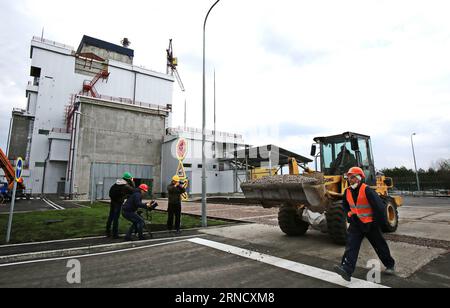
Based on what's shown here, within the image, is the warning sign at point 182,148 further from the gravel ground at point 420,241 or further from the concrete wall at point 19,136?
the concrete wall at point 19,136

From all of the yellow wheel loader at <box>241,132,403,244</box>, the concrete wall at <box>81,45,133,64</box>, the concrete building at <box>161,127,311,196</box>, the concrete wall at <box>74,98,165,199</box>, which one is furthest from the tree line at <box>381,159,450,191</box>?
the concrete wall at <box>81,45,133,64</box>

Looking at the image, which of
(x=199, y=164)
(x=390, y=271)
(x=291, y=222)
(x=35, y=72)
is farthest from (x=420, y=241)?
(x=35, y=72)

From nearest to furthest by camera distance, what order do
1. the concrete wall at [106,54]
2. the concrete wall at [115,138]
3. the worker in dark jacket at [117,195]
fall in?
the worker in dark jacket at [117,195], the concrete wall at [115,138], the concrete wall at [106,54]

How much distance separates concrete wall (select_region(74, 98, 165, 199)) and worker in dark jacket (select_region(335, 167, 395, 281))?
105 feet

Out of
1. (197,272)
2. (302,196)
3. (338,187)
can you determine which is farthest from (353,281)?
(338,187)

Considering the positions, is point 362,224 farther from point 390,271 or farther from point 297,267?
point 297,267

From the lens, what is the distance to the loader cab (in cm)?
734

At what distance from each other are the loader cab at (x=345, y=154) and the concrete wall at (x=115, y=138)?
29.6 metres

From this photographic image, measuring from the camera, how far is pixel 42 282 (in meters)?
4.05

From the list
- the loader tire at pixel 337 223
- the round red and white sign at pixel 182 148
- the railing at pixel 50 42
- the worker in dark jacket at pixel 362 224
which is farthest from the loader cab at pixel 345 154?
the railing at pixel 50 42

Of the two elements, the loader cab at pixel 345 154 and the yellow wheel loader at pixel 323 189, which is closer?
the yellow wheel loader at pixel 323 189

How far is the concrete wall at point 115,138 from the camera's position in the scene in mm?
33094

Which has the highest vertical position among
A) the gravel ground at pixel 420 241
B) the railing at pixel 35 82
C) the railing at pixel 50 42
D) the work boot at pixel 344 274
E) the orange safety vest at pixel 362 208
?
the railing at pixel 50 42
